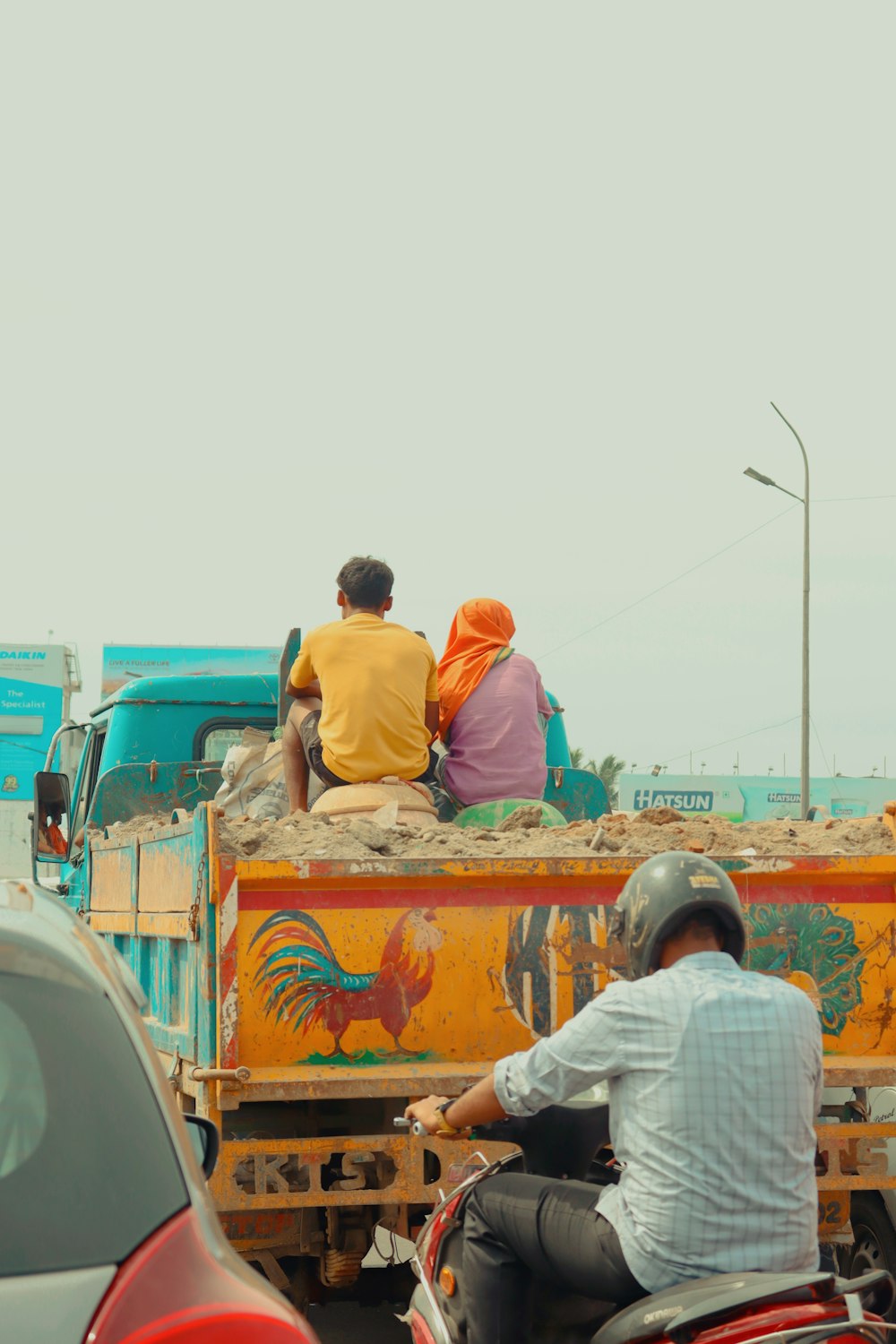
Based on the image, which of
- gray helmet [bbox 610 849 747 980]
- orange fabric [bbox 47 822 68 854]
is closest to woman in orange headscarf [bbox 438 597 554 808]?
orange fabric [bbox 47 822 68 854]

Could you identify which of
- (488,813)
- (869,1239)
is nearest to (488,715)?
(488,813)

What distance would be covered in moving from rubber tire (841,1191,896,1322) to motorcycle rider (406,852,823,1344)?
83.5 inches

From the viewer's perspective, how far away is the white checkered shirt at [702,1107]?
311 centimetres

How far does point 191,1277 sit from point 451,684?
518 cm

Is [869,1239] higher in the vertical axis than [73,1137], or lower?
lower

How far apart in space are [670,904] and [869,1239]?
256cm

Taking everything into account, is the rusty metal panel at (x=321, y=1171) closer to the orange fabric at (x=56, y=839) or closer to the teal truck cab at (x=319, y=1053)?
the teal truck cab at (x=319, y=1053)

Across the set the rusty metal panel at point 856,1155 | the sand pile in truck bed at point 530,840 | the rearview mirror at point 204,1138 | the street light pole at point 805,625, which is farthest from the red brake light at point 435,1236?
the street light pole at point 805,625

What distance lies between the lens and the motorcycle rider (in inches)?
123

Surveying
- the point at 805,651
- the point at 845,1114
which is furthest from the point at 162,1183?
the point at 805,651

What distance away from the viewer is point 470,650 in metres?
7.28

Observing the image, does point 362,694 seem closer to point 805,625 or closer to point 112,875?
point 112,875

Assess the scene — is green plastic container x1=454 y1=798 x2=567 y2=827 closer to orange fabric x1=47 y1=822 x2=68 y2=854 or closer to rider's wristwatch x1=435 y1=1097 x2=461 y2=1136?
orange fabric x1=47 y1=822 x2=68 y2=854

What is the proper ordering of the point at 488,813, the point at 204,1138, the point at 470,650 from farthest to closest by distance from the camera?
1. the point at 470,650
2. the point at 488,813
3. the point at 204,1138
